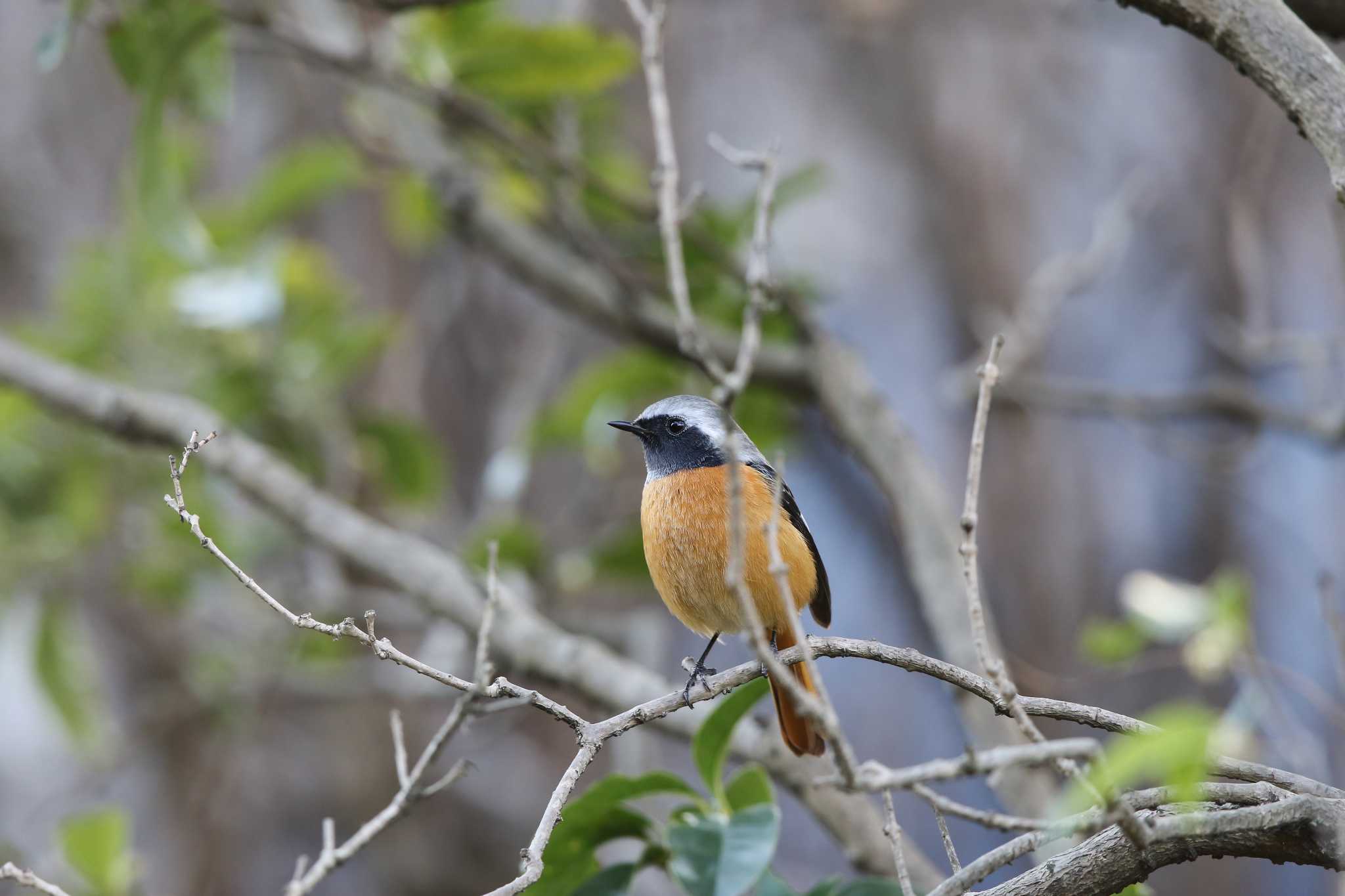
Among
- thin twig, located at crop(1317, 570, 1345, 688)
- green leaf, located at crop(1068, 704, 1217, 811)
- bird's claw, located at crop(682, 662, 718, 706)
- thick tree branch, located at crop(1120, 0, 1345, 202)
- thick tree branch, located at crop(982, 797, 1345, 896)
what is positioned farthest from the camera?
bird's claw, located at crop(682, 662, 718, 706)

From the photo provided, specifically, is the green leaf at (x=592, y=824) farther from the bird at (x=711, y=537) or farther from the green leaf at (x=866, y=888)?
the bird at (x=711, y=537)

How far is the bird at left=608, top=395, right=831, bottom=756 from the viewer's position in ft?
8.98

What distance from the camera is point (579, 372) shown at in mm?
6195

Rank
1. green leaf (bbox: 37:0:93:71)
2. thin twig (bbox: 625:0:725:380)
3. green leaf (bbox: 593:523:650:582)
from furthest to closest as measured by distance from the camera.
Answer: green leaf (bbox: 593:523:650:582), green leaf (bbox: 37:0:93:71), thin twig (bbox: 625:0:725:380)

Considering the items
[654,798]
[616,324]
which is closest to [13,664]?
[654,798]

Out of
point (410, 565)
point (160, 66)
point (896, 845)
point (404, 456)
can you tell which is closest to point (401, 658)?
point (896, 845)

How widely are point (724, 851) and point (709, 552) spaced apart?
868 mm

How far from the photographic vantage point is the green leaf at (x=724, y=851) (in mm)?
1944

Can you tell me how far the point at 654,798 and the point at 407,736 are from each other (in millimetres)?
Result: 1507

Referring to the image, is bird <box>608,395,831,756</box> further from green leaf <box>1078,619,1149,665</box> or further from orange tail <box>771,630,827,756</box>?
green leaf <box>1078,619,1149,665</box>

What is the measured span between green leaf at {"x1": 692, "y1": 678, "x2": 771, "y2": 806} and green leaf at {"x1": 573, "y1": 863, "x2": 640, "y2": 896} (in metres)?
0.22

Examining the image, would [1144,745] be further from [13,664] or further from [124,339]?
[13,664]

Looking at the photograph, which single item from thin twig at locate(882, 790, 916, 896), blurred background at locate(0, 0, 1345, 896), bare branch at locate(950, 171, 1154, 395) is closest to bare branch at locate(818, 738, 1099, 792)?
thin twig at locate(882, 790, 916, 896)

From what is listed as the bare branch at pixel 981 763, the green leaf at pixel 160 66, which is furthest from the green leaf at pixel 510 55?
the bare branch at pixel 981 763
